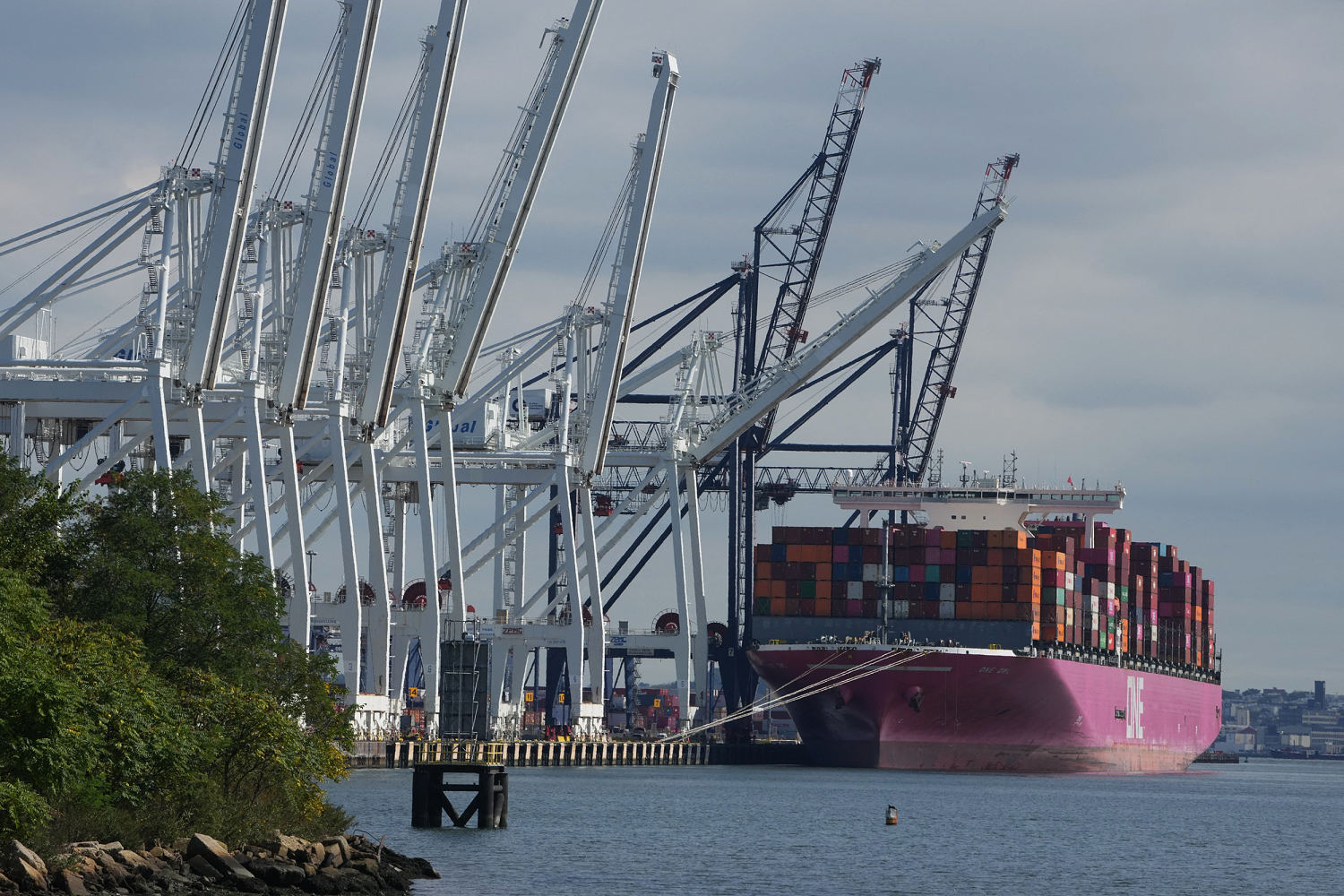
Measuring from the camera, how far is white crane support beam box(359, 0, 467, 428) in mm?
59031

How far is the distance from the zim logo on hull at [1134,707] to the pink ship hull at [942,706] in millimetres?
3464

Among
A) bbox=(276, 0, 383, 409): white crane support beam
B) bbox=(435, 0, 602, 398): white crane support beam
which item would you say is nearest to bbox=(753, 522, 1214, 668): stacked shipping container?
bbox=(435, 0, 602, 398): white crane support beam

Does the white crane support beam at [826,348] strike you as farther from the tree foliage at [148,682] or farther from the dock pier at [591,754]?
the tree foliage at [148,682]

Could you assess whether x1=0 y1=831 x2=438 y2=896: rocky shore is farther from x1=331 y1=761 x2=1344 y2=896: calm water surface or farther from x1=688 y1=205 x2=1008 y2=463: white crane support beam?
x1=688 y1=205 x2=1008 y2=463: white crane support beam

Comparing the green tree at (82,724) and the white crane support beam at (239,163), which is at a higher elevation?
the white crane support beam at (239,163)

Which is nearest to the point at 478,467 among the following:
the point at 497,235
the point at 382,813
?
the point at 497,235

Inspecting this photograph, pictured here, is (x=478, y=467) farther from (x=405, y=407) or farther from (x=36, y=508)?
(x=36, y=508)

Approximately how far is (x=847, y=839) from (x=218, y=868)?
2120cm

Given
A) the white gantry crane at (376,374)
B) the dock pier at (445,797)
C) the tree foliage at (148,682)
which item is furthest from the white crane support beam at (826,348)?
the tree foliage at (148,682)

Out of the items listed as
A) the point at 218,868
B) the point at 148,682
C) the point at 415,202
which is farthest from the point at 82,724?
the point at 415,202

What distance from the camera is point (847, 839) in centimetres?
4744

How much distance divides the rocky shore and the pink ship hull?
45664 mm

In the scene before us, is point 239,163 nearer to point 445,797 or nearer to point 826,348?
point 445,797

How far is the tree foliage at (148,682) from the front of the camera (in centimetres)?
2625
